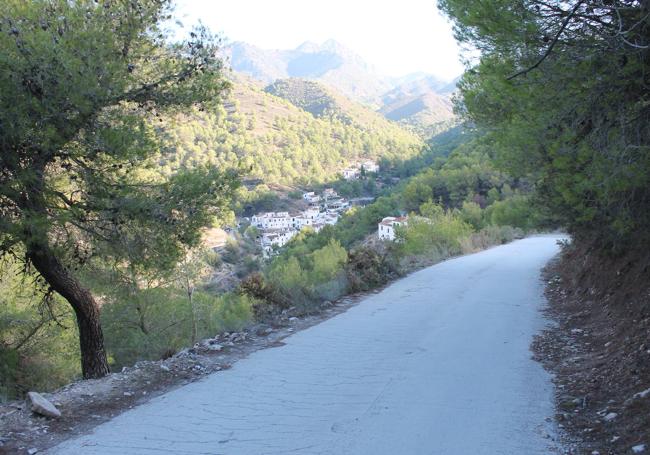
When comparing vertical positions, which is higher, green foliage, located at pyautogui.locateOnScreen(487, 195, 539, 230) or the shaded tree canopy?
the shaded tree canopy

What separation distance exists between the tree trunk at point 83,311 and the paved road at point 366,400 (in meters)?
3.02

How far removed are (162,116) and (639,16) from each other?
7083 mm

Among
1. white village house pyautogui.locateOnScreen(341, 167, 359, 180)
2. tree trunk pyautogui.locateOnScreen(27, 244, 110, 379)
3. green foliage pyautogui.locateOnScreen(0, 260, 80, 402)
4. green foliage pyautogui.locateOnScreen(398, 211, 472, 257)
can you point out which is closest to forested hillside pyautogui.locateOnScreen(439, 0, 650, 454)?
tree trunk pyautogui.locateOnScreen(27, 244, 110, 379)

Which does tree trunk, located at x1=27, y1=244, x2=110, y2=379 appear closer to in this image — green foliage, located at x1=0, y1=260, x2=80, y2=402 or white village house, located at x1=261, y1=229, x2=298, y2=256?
green foliage, located at x1=0, y1=260, x2=80, y2=402

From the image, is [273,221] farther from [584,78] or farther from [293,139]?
[584,78]

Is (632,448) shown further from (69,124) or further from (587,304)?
(69,124)

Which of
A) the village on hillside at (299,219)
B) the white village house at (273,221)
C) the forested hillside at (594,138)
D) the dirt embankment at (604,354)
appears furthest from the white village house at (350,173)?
the forested hillside at (594,138)

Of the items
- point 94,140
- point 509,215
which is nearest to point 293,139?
point 509,215

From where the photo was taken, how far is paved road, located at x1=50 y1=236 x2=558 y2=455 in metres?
4.63

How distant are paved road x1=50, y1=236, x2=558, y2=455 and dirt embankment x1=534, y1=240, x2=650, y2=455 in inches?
11.9

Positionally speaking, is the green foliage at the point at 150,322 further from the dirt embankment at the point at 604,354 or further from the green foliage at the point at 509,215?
the green foliage at the point at 509,215

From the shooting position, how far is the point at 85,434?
16.3ft

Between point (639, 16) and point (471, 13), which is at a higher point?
point (471, 13)

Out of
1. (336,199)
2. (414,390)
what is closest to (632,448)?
(414,390)
